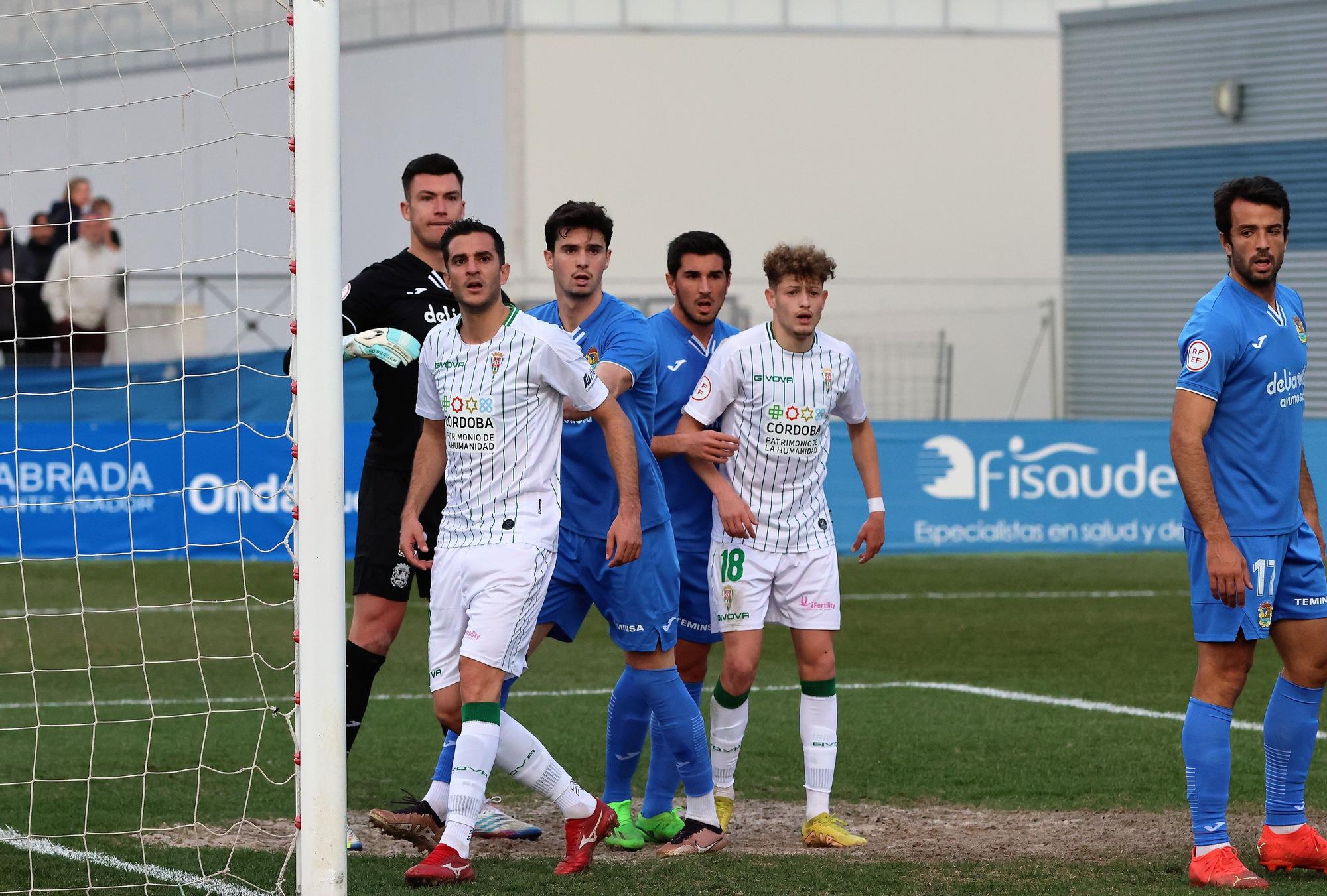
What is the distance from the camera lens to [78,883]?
533 centimetres

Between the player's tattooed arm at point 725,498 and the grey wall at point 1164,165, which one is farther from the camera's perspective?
the grey wall at point 1164,165

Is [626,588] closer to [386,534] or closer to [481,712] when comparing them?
[481,712]

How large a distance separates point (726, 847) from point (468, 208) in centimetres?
2025

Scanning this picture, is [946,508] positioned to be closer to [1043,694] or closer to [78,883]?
[1043,694]

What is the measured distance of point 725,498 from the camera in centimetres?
589

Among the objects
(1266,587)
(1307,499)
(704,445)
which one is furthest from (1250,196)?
(704,445)

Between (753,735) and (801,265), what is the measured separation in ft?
9.65

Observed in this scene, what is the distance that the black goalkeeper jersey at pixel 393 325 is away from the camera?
629cm

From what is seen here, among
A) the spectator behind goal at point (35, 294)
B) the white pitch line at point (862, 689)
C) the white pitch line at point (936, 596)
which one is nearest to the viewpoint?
the white pitch line at point (862, 689)

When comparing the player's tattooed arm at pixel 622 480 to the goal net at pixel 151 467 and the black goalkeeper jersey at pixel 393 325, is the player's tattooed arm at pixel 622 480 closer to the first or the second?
the goal net at pixel 151 467

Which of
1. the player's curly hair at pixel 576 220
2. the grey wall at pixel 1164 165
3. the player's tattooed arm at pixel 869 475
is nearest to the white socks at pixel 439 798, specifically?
the player's tattooed arm at pixel 869 475

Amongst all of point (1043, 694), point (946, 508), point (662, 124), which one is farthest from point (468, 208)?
point (1043, 694)

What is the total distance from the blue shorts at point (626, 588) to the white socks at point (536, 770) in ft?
1.25

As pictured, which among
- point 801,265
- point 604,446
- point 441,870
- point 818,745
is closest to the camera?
point 441,870
